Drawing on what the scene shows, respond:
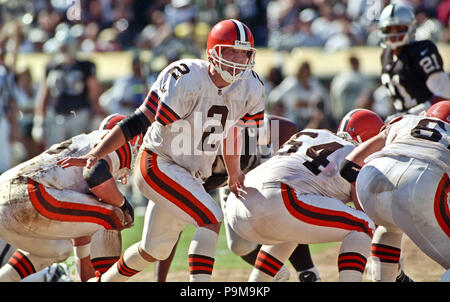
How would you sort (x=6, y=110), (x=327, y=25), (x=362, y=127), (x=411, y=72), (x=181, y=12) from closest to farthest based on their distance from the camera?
(x=362, y=127), (x=411, y=72), (x=6, y=110), (x=181, y=12), (x=327, y=25)

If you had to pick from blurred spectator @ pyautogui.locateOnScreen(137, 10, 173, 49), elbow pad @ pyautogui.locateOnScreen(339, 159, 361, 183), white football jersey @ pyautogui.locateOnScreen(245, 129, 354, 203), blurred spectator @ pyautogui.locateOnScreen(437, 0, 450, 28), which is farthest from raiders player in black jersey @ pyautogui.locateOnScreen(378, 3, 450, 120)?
blurred spectator @ pyautogui.locateOnScreen(437, 0, 450, 28)

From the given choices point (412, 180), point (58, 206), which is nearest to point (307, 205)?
point (412, 180)

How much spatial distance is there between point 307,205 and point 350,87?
27.9ft

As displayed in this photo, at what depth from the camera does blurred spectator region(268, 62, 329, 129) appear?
40.8 feet

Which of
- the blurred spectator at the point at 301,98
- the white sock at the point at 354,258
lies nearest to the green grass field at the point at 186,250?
the white sock at the point at 354,258

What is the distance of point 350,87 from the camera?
13.2 metres

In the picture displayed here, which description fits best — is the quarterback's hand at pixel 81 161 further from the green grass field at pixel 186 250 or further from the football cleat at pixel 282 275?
the green grass field at pixel 186 250

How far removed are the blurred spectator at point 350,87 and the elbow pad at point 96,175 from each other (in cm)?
845

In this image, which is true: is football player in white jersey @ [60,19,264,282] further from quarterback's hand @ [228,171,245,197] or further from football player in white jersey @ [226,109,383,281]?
football player in white jersey @ [226,109,383,281]

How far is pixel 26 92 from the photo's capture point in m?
13.3

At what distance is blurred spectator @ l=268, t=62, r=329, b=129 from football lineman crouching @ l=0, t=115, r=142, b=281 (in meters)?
7.13

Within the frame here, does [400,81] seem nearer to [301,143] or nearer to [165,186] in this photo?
[301,143]

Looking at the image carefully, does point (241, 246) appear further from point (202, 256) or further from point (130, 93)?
point (130, 93)

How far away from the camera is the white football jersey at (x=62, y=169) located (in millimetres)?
5176
